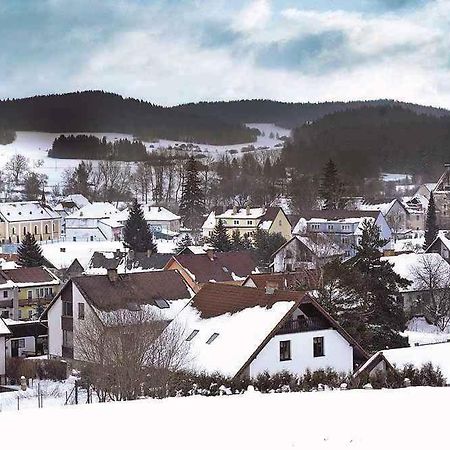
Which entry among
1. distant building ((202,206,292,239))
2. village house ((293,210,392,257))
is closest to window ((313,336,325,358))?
village house ((293,210,392,257))

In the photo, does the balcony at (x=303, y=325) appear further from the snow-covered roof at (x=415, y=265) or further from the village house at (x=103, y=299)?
the snow-covered roof at (x=415, y=265)

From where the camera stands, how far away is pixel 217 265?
1302 inches

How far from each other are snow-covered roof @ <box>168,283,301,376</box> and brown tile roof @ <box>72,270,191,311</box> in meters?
2.92

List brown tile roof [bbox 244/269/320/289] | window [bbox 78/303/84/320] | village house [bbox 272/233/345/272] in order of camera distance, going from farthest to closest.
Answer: village house [bbox 272/233/345/272] → brown tile roof [bbox 244/269/320/289] → window [bbox 78/303/84/320]

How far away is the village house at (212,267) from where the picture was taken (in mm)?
31719

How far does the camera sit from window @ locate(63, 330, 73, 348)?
75.6 feet

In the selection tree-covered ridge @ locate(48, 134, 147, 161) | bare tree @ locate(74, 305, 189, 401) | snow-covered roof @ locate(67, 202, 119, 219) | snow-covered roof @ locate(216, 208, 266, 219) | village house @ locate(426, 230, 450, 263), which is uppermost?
tree-covered ridge @ locate(48, 134, 147, 161)

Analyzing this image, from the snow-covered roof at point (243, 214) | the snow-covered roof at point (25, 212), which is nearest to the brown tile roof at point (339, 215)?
the snow-covered roof at point (243, 214)

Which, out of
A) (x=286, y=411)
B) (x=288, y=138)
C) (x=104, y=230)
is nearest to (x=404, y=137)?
(x=288, y=138)

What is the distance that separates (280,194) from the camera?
83375mm

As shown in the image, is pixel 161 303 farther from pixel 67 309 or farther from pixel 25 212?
pixel 25 212

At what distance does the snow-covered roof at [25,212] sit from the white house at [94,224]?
164cm

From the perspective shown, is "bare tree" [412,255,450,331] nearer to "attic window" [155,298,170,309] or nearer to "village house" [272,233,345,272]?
"village house" [272,233,345,272]

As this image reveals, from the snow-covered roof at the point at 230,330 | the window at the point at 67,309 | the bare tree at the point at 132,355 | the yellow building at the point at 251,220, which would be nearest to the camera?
the bare tree at the point at 132,355
